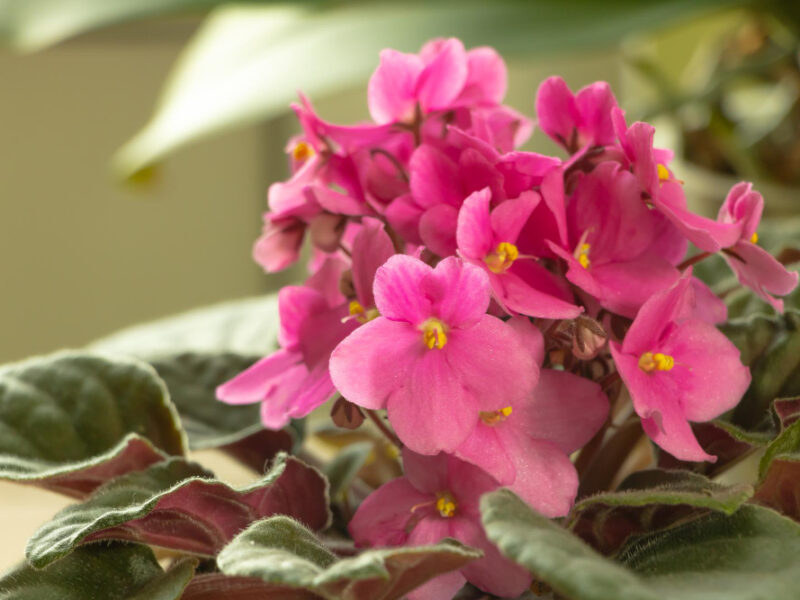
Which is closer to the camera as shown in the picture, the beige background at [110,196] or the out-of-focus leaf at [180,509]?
the out-of-focus leaf at [180,509]

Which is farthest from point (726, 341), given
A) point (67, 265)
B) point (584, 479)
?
point (67, 265)

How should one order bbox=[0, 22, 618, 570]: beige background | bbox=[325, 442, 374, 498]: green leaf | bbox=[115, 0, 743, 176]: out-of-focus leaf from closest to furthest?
bbox=[325, 442, 374, 498]: green leaf, bbox=[115, 0, 743, 176]: out-of-focus leaf, bbox=[0, 22, 618, 570]: beige background

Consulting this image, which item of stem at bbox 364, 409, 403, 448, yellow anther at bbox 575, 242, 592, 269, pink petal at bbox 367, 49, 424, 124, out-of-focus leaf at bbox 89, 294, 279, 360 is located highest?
pink petal at bbox 367, 49, 424, 124

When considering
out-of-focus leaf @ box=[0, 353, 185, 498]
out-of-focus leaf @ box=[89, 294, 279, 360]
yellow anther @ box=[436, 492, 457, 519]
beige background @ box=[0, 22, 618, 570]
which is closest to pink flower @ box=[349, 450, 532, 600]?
yellow anther @ box=[436, 492, 457, 519]

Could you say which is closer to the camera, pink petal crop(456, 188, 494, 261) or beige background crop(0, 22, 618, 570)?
pink petal crop(456, 188, 494, 261)

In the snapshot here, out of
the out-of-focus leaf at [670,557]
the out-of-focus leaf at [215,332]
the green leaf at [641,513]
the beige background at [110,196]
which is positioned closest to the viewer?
the out-of-focus leaf at [670,557]

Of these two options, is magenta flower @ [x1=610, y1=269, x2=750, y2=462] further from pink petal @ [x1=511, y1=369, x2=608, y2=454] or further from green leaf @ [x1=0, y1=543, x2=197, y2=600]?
green leaf @ [x1=0, y1=543, x2=197, y2=600]

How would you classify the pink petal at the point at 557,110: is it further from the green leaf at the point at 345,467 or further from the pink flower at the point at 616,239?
the green leaf at the point at 345,467

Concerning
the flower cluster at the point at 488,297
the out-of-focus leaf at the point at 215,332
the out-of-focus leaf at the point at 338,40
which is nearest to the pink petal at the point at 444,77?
the flower cluster at the point at 488,297
